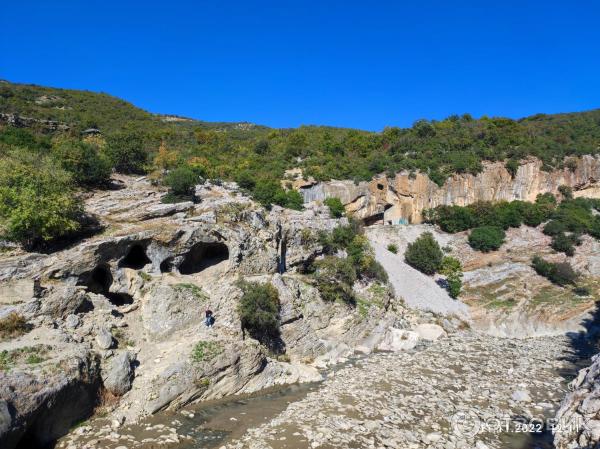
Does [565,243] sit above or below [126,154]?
below

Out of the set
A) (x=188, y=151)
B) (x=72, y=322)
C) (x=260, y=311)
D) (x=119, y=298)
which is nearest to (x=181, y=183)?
(x=119, y=298)

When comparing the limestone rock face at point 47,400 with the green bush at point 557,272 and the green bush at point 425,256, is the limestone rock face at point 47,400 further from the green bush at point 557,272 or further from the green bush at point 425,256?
the green bush at point 557,272

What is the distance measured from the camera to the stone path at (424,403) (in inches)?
466

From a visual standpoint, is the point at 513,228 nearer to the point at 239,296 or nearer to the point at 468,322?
the point at 468,322

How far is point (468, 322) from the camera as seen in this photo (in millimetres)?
30500

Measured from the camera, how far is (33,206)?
1753 centimetres

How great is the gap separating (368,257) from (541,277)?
17.7 m

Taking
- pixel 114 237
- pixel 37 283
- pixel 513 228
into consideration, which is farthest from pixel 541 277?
pixel 37 283

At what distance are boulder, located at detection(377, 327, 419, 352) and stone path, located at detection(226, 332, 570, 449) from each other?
1.16m

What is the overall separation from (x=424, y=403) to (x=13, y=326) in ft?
51.6

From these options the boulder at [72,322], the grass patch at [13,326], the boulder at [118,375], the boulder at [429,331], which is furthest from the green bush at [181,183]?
the boulder at [429,331]

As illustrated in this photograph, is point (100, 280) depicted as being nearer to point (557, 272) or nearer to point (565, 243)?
point (557, 272)

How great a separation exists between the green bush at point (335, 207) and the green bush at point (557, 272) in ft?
64.6

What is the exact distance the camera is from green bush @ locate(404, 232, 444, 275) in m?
36.2
